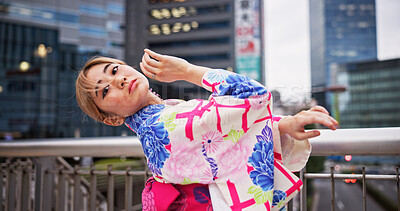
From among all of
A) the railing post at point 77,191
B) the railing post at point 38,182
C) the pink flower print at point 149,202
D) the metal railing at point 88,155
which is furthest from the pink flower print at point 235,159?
the railing post at point 38,182

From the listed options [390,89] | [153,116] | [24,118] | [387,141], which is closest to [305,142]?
[387,141]

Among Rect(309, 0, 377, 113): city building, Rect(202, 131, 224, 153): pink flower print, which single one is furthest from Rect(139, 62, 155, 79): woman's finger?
Rect(309, 0, 377, 113): city building

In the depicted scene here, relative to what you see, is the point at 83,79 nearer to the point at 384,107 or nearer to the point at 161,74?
the point at 161,74

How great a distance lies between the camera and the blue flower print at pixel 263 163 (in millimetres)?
610

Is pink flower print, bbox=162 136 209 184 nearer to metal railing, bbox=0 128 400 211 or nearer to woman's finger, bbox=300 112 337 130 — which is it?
woman's finger, bbox=300 112 337 130

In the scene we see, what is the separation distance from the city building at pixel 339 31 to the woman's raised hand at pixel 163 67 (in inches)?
1026

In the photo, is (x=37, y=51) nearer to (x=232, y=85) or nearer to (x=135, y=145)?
(x=135, y=145)

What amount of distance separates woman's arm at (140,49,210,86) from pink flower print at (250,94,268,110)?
0.53ft

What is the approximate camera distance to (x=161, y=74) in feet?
2.42

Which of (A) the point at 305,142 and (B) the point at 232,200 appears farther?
(A) the point at 305,142

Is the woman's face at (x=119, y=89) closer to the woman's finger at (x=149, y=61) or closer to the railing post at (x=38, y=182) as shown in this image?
the woman's finger at (x=149, y=61)

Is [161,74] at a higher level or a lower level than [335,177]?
higher

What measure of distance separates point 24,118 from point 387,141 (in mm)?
15213

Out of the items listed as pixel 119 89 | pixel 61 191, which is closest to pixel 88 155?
pixel 61 191
